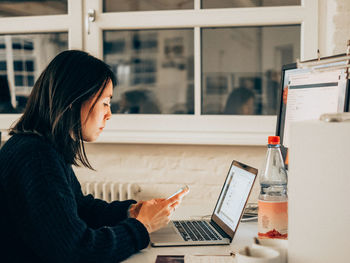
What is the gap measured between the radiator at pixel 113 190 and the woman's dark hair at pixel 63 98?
108 cm

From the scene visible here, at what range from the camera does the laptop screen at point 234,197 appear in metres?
1.19

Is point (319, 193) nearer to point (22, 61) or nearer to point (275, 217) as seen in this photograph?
point (275, 217)

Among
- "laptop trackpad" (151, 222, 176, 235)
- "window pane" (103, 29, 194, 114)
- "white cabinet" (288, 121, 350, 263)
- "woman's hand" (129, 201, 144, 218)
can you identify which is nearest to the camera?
"white cabinet" (288, 121, 350, 263)

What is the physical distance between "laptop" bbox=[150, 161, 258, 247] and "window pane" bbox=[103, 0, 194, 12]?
1180 mm

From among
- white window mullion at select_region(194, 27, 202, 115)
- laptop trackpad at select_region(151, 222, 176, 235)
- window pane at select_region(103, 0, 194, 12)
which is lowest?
laptop trackpad at select_region(151, 222, 176, 235)

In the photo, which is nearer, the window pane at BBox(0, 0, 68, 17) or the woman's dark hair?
the woman's dark hair

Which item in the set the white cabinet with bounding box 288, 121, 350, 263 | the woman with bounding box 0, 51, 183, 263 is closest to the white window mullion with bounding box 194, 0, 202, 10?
the woman with bounding box 0, 51, 183, 263

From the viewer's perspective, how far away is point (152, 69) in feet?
7.68

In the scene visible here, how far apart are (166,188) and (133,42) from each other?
85 centimetres

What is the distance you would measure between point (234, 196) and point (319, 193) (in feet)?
1.64

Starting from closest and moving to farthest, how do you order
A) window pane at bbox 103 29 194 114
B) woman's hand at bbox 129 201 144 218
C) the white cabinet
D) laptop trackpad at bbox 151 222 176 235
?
the white cabinet → laptop trackpad at bbox 151 222 176 235 → woman's hand at bbox 129 201 144 218 → window pane at bbox 103 29 194 114

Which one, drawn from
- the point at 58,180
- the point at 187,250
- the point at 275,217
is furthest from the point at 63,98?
the point at 275,217

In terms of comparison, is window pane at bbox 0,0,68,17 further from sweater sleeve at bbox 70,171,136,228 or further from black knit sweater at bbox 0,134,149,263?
black knit sweater at bbox 0,134,149,263

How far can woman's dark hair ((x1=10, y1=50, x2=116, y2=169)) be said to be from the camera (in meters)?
1.11
